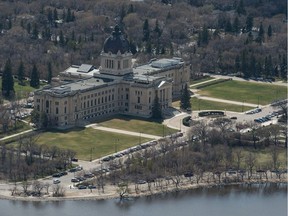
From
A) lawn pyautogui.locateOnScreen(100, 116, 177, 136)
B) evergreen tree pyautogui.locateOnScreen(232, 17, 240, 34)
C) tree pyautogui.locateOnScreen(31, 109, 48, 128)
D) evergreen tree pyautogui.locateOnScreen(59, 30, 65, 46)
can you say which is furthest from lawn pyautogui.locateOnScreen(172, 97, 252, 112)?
evergreen tree pyautogui.locateOnScreen(232, 17, 240, 34)

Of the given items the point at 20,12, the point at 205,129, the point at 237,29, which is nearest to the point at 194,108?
the point at 205,129

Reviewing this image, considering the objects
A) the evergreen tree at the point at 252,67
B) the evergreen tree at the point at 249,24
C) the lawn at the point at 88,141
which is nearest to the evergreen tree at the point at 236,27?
the evergreen tree at the point at 249,24

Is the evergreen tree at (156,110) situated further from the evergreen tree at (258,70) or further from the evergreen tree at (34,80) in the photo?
the evergreen tree at (258,70)

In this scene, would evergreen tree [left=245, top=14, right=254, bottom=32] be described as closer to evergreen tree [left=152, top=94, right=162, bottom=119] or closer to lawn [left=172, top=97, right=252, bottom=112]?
lawn [left=172, top=97, right=252, bottom=112]

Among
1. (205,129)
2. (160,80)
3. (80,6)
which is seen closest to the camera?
(205,129)

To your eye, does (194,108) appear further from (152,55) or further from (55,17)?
(55,17)

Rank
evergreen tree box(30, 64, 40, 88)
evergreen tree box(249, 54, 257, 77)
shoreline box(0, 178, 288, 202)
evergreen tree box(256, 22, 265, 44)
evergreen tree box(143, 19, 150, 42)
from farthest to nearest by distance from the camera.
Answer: evergreen tree box(143, 19, 150, 42) → evergreen tree box(256, 22, 265, 44) → evergreen tree box(249, 54, 257, 77) → evergreen tree box(30, 64, 40, 88) → shoreline box(0, 178, 288, 202)
